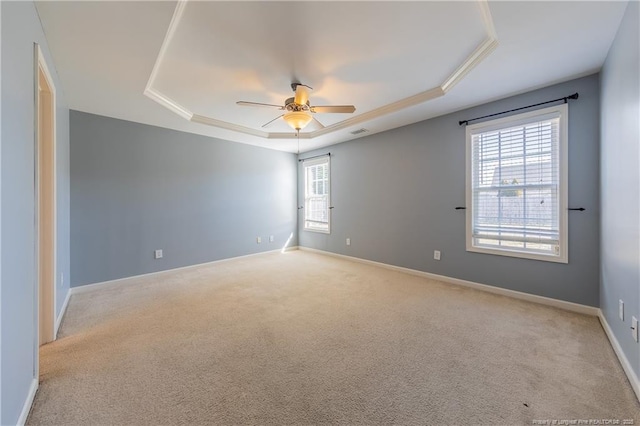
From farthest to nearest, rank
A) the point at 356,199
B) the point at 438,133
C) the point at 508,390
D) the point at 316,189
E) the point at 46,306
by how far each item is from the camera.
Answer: the point at 316,189 → the point at 356,199 → the point at 438,133 → the point at 46,306 → the point at 508,390

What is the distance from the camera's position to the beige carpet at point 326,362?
1410 mm

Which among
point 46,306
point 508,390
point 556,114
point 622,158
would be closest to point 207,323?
point 46,306

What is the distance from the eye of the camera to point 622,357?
1.80m

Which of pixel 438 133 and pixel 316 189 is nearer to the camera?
pixel 438 133

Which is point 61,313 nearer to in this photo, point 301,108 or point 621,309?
point 301,108

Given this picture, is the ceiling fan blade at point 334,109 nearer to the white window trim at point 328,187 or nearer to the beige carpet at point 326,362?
the beige carpet at point 326,362

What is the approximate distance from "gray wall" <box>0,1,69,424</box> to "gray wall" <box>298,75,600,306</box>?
413cm

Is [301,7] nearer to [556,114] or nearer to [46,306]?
[556,114]

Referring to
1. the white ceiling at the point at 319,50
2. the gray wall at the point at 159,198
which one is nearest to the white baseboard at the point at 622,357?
the white ceiling at the point at 319,50

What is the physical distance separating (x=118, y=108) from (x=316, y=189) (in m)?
3.70

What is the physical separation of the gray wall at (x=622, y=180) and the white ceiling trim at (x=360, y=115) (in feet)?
2.74

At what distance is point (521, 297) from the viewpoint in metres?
3.02

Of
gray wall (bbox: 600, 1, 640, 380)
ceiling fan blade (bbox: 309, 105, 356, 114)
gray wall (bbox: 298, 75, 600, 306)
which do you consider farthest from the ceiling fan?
gray wall (bbox: 600, 1, 640, 380)

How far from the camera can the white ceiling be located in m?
1.79
